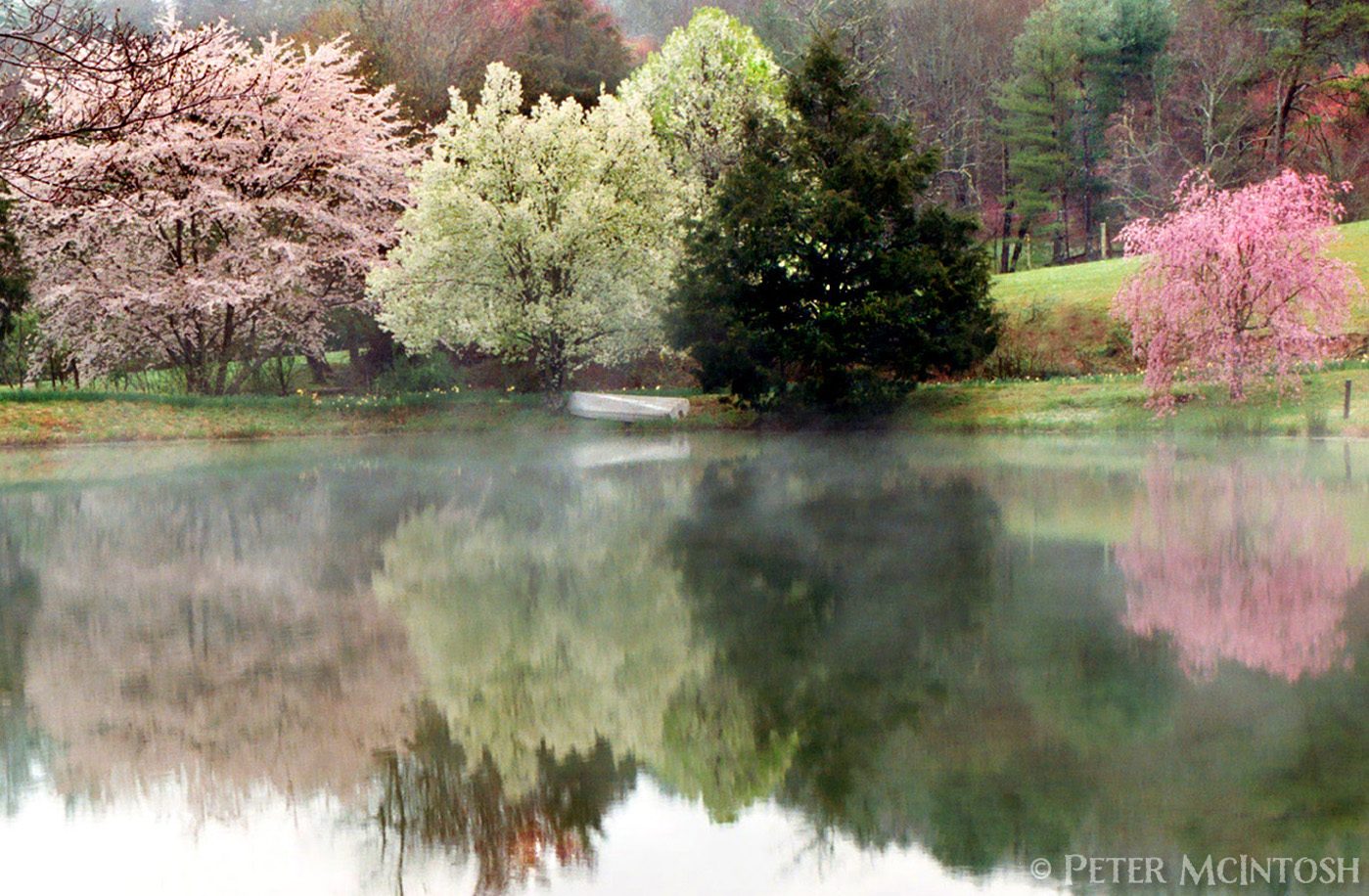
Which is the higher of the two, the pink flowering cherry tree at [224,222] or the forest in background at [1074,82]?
the forest in background at [1074,82]

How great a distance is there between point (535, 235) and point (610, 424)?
210 inches

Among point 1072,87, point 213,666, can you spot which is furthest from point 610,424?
point 1072,87

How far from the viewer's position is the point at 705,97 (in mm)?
39938

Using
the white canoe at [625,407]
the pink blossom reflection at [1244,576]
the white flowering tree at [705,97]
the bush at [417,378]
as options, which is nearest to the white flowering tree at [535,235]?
the white canoe at [625,407]

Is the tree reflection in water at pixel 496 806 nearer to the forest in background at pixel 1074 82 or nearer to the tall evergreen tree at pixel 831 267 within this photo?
the tall evergreen tree at pixel 831 267

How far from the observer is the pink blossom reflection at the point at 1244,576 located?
9789 millimetres

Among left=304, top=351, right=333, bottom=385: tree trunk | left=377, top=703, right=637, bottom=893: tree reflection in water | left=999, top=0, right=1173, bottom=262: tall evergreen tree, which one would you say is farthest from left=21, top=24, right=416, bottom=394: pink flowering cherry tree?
left=377, top=703, right=637, bottom=893: tree reflection in water

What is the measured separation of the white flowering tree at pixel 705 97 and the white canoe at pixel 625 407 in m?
7.55

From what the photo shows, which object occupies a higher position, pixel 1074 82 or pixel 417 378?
pixel 1074 82

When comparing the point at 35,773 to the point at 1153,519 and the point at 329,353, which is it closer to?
the point at 1153,519

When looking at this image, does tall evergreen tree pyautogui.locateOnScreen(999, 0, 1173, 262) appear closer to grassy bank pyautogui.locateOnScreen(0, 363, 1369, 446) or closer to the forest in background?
the forest in background

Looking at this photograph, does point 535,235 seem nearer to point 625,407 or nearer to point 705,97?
point 625,407

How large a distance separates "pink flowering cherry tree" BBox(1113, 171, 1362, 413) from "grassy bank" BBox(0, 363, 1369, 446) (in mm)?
787

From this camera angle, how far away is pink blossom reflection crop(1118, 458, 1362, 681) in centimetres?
979
